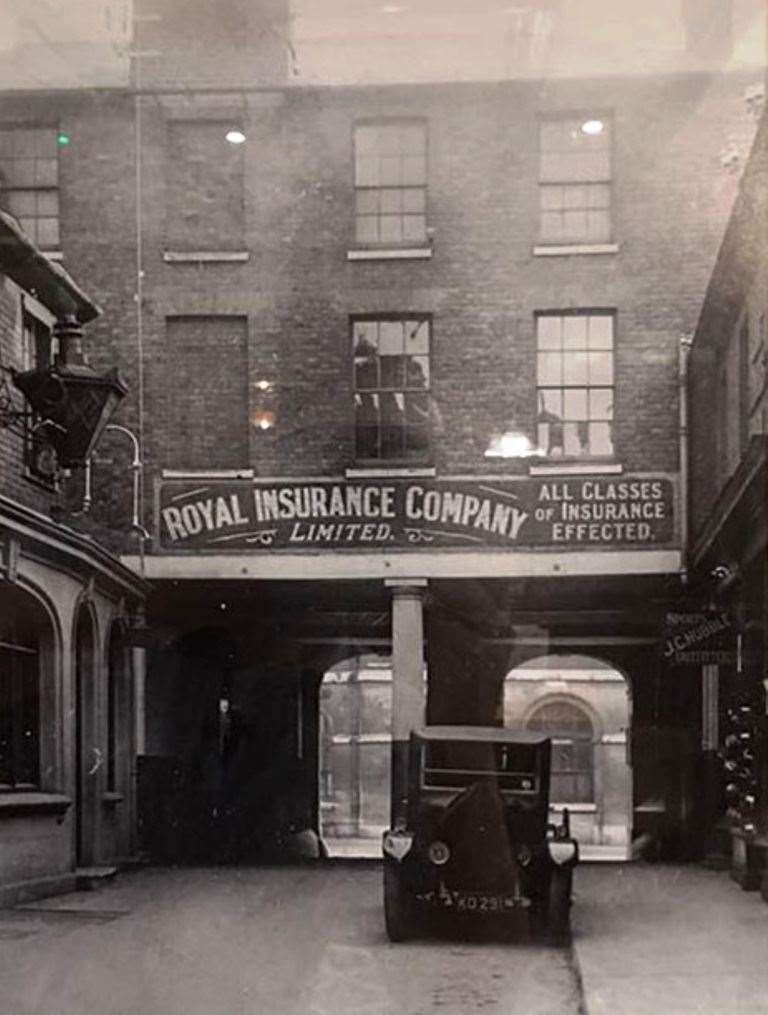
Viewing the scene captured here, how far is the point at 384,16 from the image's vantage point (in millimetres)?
4234

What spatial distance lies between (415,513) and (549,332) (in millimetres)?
620

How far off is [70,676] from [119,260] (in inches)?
45.2

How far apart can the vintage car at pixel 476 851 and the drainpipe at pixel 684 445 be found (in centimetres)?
113

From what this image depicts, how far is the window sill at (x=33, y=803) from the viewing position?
517 centimetres

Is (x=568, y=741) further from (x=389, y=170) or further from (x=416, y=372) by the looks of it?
(x=389, y=170)

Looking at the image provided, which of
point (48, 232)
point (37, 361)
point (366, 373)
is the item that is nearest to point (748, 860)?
point (366, 373)

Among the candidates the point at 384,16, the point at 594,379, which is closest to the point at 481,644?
the point at 594,379

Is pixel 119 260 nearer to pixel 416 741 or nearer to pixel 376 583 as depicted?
pixel 376 583

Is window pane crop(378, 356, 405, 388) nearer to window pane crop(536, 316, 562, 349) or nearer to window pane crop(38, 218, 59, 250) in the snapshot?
window pane crop(536, 316, 562, 349)

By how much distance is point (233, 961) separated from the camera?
17.4 ft

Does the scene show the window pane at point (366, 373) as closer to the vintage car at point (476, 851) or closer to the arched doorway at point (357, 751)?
the arched doorway at point (357, 751)

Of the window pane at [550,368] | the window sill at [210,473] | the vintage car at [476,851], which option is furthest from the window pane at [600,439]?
the vintage car at [476,851]

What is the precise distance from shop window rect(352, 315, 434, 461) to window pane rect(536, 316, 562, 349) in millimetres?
309

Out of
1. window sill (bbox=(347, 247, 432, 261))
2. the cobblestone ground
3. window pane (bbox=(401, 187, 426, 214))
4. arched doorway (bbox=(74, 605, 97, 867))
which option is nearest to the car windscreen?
the cobblestone ground
